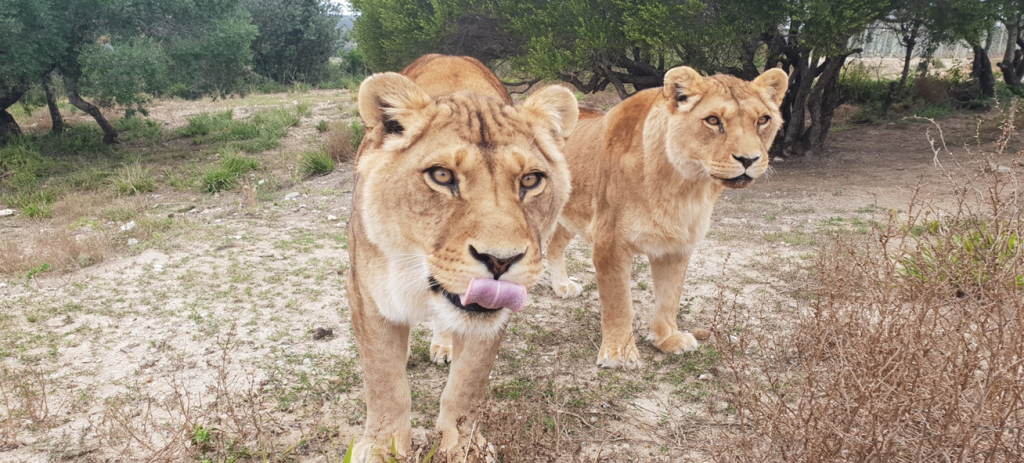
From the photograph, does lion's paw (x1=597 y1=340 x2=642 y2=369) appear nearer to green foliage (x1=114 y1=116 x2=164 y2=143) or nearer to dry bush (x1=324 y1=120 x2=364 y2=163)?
dry bush (x1=324 y1=120 x2=364 y2=163)

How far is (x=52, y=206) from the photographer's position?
9.41m

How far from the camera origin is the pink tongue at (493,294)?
2.11 metres

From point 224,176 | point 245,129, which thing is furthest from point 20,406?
point 245,129

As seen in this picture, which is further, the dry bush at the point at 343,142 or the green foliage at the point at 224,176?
the dry bush at the point at 343,142

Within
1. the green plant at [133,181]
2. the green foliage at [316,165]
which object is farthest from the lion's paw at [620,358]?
the green plant at [133,181]

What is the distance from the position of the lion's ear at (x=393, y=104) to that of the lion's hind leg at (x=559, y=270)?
3151 millimetres

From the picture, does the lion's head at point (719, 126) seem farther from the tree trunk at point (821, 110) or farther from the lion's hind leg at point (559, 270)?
the tree trunk at point (821, 110)

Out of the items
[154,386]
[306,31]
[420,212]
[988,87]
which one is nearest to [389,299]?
[420,212]

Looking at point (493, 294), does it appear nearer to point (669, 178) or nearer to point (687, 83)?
point (669, 178)

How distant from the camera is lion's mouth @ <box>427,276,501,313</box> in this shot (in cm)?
226

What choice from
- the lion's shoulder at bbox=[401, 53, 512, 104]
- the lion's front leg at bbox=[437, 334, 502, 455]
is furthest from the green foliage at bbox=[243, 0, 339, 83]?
the lion's front leg at bbox=[437, 334, 502, 455]

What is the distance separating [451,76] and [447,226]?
1639mm

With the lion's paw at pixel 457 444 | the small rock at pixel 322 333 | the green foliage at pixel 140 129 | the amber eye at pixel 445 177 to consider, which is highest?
the amber eye at pixel 445 177

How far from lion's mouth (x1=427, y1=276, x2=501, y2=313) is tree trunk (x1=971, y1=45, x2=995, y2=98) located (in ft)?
59.0
